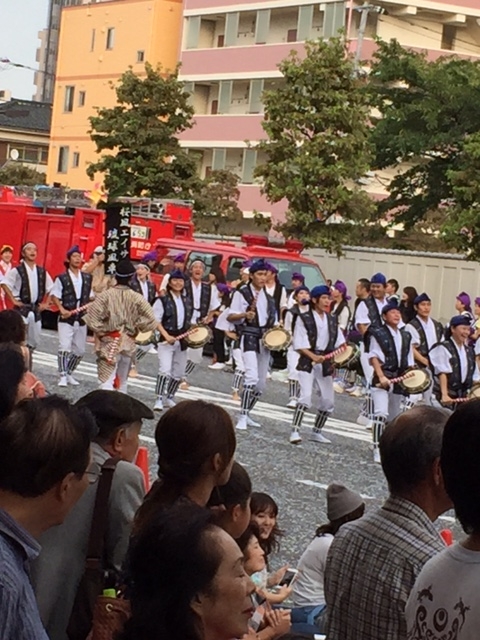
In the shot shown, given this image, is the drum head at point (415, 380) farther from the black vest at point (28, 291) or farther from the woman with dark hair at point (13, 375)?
the woman with dark hair at point (13, 375)

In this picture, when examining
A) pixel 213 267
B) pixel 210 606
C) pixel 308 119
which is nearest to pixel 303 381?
pixel 213 267

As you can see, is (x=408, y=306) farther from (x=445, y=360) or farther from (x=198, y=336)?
(x=445, y=360)

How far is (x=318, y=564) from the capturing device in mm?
6059

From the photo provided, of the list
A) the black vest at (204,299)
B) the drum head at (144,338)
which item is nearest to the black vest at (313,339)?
the drum head at (144,338)

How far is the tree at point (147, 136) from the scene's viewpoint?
35.2m

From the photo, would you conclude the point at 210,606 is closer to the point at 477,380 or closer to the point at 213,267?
the point at 477,380

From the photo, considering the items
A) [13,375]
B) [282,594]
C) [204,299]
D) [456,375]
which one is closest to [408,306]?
[204,299]

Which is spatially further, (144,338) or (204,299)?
(204,299)

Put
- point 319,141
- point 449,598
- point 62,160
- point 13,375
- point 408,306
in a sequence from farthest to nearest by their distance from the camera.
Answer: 1. point 62,160
2. point 319,141
3. point 408,306
4. point 13,375
5. point 449,598

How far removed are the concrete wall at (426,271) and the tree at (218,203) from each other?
366 inches

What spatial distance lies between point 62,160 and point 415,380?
45.2 m

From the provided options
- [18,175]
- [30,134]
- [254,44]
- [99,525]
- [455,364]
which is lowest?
[455,364]

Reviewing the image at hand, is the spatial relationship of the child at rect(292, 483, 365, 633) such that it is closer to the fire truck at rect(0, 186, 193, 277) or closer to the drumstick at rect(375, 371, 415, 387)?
the drumstick at rect(375, 371, 415, 387)

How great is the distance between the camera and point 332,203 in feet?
95.9
